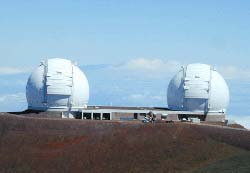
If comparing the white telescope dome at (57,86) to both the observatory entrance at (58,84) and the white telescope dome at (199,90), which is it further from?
the white telescope dome at (199,90)

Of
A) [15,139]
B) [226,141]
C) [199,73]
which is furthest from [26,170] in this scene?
[199,73]

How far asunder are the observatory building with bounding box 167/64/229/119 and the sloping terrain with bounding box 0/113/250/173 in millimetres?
9918

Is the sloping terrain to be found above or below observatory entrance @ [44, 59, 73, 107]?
below

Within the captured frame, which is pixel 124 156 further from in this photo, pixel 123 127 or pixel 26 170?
pixel 26 170

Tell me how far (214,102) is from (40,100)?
1756 centimetres

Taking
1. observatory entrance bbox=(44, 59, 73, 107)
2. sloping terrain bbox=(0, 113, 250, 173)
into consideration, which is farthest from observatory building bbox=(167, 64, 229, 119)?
observatory entrance bbox=(44, 59, 73, 107)

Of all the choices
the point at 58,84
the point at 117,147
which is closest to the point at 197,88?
the point at 58,84

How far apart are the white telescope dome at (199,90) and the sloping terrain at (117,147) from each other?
390 inches

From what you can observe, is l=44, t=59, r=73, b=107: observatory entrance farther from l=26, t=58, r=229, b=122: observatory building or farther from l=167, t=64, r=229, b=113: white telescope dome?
l=167, t=64, r=229, b=113: white telescope dome

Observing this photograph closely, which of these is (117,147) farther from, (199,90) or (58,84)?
(199,90)

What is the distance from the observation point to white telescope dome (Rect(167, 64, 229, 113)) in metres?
55.5

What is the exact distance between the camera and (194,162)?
4062 centimetres

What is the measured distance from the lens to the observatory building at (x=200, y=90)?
182 ft

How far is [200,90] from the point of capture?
182 ft
